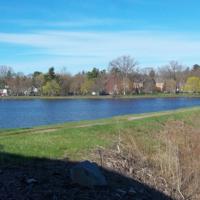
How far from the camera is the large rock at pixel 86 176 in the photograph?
32.0 feet

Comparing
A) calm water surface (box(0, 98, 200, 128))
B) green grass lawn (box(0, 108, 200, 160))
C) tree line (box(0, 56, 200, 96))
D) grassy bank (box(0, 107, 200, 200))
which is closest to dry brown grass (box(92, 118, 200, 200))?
grassy bank (box(0, 107, 200, 200))

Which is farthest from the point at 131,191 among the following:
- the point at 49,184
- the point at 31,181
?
the point at 31,181

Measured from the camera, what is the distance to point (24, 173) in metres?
10.6

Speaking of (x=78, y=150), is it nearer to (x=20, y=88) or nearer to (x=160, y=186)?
(x=160, y=186)

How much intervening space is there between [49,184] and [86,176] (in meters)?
0.73

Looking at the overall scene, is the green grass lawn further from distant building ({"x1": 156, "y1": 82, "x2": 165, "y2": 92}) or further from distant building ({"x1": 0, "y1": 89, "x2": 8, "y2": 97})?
distant building ({"x1": 156, "y1": 82, "x2": 165, "y2": 92})

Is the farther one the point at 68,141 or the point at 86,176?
the point at 68,141

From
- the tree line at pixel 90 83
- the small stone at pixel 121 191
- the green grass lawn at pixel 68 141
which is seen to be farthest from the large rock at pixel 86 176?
the tree line at pixel 90 83

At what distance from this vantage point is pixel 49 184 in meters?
9.75

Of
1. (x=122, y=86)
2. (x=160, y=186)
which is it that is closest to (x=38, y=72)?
(x=122, y=86)

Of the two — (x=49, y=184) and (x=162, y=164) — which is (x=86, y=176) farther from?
(x=162, y=164)

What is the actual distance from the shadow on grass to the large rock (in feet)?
0.36

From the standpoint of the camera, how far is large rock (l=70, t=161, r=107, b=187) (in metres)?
9.74

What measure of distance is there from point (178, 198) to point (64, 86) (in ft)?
419
